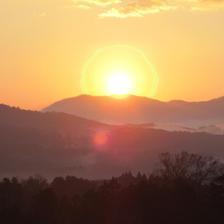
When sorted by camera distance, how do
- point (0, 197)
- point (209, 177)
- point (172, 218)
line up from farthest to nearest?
point (209, 177) → point (0, 197) → point (172, 218)

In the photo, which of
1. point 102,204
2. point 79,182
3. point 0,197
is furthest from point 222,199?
point 79,182

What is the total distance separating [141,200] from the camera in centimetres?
6238

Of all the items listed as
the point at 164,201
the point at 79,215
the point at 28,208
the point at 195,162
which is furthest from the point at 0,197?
the point at 195,162

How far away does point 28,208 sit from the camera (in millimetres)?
63156

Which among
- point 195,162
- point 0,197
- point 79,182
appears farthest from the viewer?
point 79,182

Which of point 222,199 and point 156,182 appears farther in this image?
point 156,182

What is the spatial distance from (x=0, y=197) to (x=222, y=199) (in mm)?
20530

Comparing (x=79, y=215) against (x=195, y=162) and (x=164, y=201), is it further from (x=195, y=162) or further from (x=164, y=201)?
(x=195, y=162)

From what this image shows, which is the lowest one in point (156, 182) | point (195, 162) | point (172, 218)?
point (172, 218)

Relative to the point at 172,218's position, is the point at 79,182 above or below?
above

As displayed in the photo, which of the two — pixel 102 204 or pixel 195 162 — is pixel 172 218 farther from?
pixel 195 162

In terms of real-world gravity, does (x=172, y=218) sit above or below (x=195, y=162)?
below

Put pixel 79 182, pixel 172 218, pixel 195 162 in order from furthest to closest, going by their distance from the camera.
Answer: pixel 79 182
pixel 195 162
pixel 172 218

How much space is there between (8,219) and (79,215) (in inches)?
226
